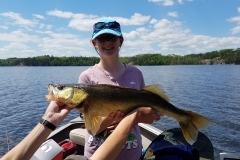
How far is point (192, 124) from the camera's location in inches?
139

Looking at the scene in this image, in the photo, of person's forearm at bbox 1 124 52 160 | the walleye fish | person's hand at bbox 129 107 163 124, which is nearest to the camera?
person's forearm at bbox 1 124 52 160

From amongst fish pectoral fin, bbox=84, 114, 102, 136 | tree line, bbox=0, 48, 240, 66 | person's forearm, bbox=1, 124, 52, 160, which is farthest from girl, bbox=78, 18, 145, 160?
tree line, bbox=0, 48, 240, 66

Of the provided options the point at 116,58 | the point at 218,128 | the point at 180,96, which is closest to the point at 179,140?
the point at 116,58

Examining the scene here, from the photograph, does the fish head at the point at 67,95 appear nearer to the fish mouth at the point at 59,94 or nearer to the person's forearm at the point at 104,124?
the fish mouth at the point at 59,94

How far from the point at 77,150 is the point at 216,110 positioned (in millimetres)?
13749

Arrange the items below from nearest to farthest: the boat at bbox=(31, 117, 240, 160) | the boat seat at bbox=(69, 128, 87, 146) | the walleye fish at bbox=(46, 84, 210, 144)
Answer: the walleye fish at bbox=(46, 84, 210, 144) → the boat seat at bbox=(69, 128, 87, 146) → the boat at bbox=(31, 117, 240, 160)

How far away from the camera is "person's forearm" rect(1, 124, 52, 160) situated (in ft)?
6.88

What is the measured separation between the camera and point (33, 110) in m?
17.8

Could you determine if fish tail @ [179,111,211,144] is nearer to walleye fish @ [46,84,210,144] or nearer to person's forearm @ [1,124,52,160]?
walleye fish @ [46,84,210,144]

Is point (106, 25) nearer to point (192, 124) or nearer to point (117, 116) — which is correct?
point (117, 116)

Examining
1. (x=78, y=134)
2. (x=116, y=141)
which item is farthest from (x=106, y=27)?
(x=78, y=134)

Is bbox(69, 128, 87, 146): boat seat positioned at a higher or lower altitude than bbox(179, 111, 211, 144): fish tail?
lower

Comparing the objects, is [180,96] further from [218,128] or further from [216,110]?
[218,128]

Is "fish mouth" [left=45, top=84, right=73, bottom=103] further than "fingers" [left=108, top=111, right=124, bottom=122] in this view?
No
